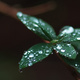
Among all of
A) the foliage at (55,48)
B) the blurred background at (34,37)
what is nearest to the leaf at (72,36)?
the foliage at (55,48)

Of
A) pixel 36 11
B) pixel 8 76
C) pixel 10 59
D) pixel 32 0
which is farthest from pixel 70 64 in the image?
pixel 32 0

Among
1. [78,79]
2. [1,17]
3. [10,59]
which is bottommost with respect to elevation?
[78,79]

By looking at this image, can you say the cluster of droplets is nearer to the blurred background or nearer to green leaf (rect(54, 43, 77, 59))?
green leaf (rect(54, 43, 77, 59))

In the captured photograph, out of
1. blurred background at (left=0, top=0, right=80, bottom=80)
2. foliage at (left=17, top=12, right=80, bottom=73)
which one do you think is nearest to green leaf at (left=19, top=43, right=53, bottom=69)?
foliage at (left=17, top=12, right=80, bottom=73)

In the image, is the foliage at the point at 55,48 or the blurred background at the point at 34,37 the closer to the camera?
the foliage at the point at 55,48

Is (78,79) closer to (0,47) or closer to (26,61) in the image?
(26,61)

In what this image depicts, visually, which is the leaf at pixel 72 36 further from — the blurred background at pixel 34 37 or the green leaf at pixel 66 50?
the blurred background at pixel 34 37
